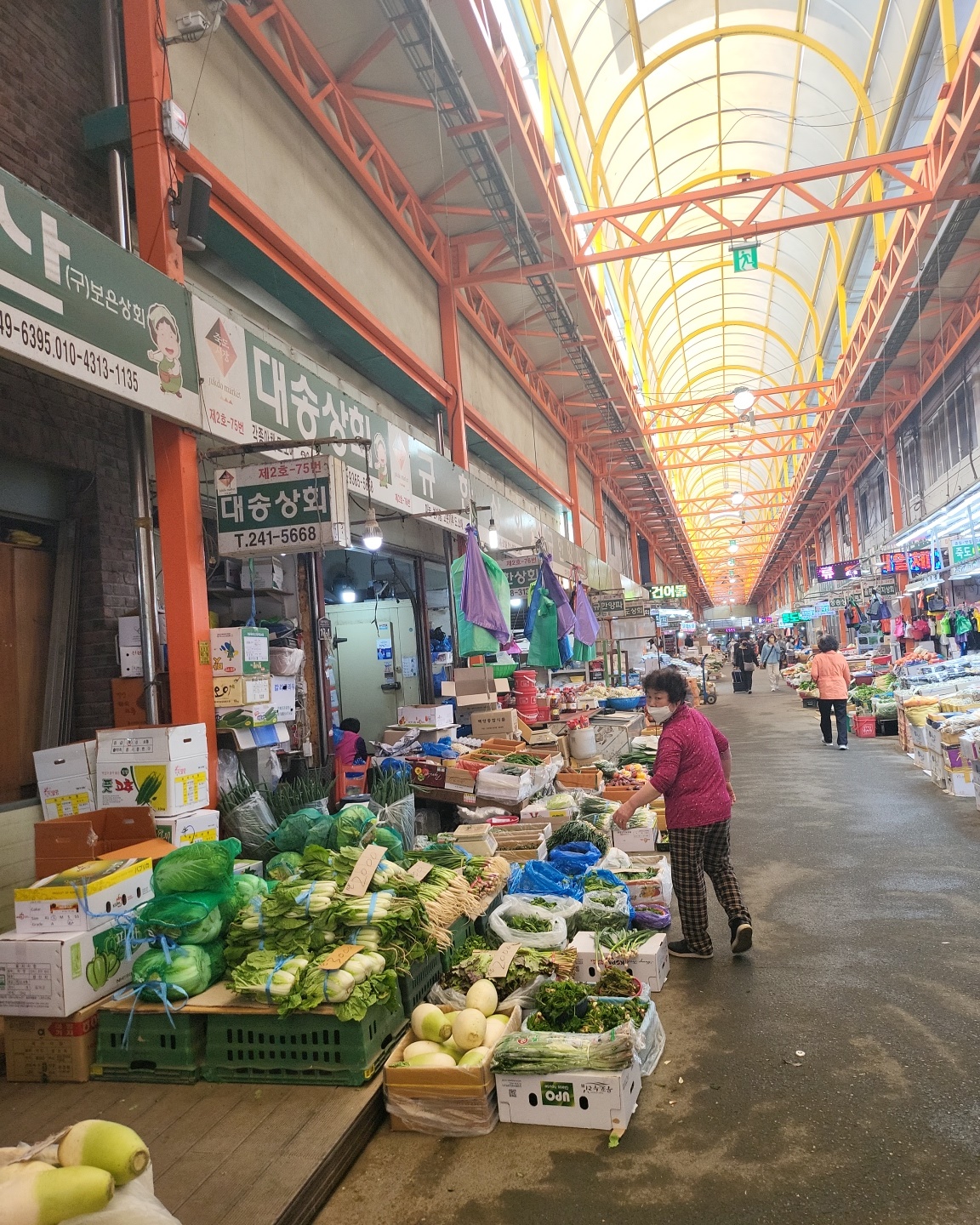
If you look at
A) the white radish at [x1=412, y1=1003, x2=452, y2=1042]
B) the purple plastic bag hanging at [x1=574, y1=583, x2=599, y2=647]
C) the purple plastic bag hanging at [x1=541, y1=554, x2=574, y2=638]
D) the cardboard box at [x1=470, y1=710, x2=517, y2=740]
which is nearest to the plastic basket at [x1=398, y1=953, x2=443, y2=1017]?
the white radish at [x1=412, y1=1003, x2=452, y2=1042]

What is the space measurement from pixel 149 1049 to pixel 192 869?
0.79m

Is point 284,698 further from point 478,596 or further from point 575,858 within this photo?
point 478,596

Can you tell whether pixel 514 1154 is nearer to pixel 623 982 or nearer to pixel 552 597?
pixel 623 982

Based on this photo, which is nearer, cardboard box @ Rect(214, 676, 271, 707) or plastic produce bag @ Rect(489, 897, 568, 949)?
plastic produce bag @ Rect(489, 897, 568, 949)

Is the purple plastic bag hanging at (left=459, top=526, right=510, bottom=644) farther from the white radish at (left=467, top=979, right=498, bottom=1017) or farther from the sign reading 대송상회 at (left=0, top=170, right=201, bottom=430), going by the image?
the white radish at (left=467, top=979, right=498, bottom=1017)

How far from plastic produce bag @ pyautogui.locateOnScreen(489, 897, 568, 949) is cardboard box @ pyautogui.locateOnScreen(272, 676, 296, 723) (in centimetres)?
221

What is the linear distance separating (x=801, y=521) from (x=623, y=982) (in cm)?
3968

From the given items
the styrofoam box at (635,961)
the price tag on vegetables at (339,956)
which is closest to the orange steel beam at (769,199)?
the styrofoam box at (635,961)

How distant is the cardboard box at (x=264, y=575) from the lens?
727 cm

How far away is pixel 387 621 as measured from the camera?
41.9 feet

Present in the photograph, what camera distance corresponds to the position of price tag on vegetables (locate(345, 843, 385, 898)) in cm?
405

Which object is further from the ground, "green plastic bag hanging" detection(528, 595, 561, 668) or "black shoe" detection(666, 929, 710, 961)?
"green plastic bag hanging" detection(528, 595, 561, 668)

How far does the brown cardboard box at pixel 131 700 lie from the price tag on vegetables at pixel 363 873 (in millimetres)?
1975

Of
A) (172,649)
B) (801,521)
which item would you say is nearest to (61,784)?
(172,649)
